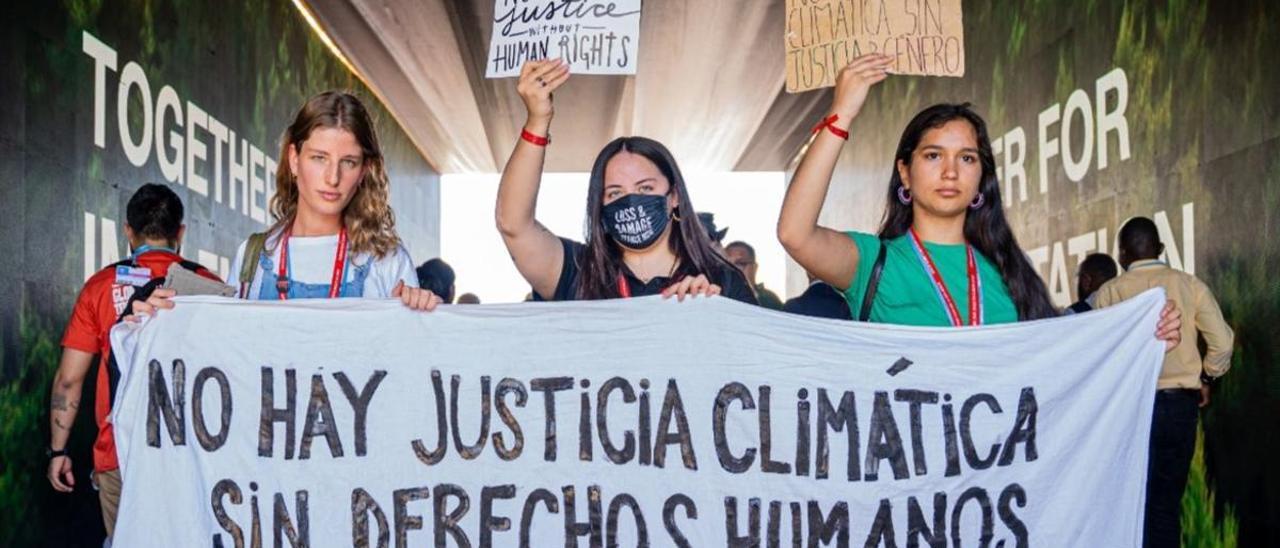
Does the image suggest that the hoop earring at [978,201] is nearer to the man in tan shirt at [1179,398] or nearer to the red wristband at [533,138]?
the red wristband at [533,138]

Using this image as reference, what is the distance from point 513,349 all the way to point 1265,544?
3.13 meters

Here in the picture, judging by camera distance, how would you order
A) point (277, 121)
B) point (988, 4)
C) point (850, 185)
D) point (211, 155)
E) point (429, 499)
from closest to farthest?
point (429, 499), point (211, 155), point (988, 4), point (277, 121), point (850, 185)

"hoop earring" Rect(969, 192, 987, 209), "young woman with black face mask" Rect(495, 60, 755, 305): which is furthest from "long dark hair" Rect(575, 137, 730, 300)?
"hoop earring" Rect(969, 192, 987, 209)

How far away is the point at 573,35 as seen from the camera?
3326 mm

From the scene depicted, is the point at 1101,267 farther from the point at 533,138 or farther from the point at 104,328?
the point at 104,328

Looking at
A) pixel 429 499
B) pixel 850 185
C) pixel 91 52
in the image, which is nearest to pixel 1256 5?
pixel 429 499

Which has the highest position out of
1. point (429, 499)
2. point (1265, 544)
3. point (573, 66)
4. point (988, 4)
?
point (988, 4)

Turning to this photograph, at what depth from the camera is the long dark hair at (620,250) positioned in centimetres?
316

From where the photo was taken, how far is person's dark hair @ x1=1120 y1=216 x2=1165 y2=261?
5.12 meters

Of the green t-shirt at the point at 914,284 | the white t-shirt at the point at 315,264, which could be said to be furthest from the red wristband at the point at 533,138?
the green t-shirt at the point at 914,284

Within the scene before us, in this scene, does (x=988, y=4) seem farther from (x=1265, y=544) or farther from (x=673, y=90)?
(x=673, y=90)

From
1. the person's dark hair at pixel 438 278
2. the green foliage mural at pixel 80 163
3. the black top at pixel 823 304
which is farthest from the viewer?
the person's dark hair at pixel 438 278

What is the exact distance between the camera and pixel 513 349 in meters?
3.01

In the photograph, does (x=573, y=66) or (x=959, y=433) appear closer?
(x=959, y=433)
